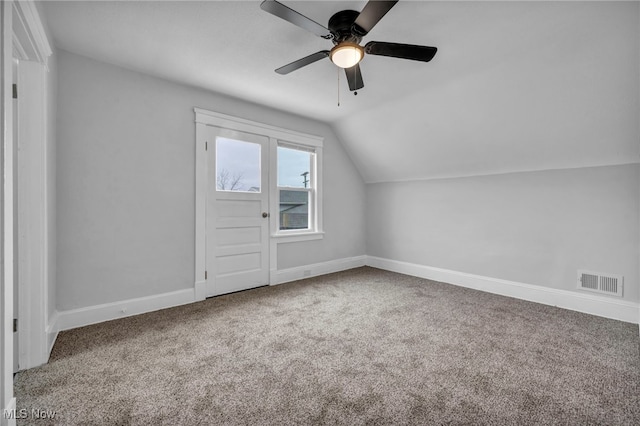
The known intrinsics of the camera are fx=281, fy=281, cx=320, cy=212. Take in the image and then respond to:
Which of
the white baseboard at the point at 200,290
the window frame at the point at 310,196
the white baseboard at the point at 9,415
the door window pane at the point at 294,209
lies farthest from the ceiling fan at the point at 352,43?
the white baseboard at the point at 200,290

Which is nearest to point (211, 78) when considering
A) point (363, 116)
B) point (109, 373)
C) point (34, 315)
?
point (363, 116)

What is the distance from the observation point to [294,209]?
433 cm

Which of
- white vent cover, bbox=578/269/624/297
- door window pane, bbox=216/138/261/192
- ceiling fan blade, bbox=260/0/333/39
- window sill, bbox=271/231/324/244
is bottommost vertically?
white vent cover, bbox=578/269/624/297

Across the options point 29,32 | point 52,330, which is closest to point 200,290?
point 52,330

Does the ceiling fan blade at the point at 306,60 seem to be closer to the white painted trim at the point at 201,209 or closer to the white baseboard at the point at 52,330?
the white painted trim at the point at 201,209

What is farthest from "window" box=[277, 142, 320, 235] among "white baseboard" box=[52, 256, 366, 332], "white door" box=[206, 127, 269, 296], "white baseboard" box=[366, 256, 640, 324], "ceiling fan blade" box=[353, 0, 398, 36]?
"ceiling fan blade" box=[353, 0, 398, 36]

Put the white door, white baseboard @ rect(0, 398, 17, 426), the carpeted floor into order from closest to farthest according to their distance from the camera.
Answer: white baseboard @ rect(0, 398, 17, 426)
the carpeted floor
the white door

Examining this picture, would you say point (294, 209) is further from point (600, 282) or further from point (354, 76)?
point (600, 282)

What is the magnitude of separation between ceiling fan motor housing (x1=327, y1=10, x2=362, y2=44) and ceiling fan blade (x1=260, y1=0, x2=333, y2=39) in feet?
0.23

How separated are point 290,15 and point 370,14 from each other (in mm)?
468

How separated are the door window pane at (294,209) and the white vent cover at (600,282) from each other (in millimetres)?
3388

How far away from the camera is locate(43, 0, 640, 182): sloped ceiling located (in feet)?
6.59

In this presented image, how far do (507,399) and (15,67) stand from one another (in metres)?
3.82

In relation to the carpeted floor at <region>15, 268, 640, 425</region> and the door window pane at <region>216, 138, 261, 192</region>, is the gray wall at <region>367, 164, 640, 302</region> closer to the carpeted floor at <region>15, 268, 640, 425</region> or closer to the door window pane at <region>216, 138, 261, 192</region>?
the carpeted floor at <region>15, 268, 640, 425</region>
